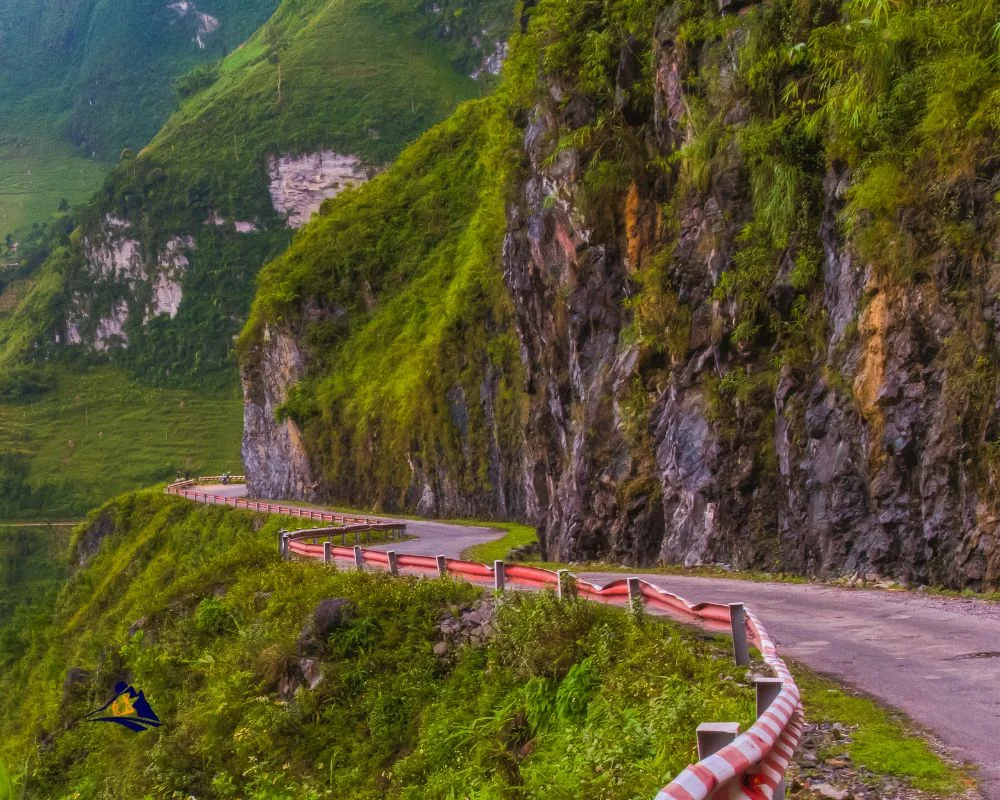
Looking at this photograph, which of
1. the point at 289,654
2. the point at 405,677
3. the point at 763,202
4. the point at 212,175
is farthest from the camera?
the point at 212,175

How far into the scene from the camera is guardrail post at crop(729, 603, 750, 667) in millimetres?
8039

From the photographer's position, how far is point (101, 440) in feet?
473

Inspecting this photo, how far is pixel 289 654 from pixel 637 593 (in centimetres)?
555

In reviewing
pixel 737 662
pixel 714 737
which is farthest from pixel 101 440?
pixel 714 737

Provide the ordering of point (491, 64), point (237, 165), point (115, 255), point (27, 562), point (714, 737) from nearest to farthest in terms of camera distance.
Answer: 1. point (714, 737)
2. point (27, 562)
3. point (237, 165)
4. point (115, 255)
5. point (491, 64)

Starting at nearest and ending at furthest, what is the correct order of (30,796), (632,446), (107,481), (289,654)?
(289,654), (30,796), (632,446), (107,481)

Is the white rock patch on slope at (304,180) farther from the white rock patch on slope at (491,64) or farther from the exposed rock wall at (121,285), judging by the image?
the white rock patch on slope at (491,64)

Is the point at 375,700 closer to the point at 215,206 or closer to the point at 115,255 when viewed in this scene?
the point at 215,206

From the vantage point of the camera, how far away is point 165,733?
1434 centimetres

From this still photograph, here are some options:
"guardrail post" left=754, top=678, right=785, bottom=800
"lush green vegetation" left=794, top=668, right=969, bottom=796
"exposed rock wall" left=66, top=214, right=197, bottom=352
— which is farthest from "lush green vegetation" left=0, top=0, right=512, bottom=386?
"guardrail post" left=754, top=678, right=785, bottom=800

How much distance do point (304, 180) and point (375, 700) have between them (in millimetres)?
163067

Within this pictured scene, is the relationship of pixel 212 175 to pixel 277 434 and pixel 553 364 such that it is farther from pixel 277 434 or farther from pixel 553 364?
pixel 553 364

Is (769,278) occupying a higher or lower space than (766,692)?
higher

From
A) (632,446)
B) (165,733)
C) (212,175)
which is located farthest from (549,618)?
(212,175)
